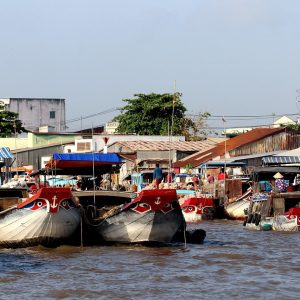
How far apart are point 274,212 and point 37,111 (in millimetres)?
48705

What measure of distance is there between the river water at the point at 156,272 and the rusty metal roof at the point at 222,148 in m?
21.9

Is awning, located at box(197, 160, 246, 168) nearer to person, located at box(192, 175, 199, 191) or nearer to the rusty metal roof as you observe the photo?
person, located at box(192, 175, 199, 191)

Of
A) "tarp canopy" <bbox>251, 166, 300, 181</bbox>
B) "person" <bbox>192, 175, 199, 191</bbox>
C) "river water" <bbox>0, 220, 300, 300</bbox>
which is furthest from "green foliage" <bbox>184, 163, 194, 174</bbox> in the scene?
"river water" <bbox>0, 220, 300, 300</bbox>

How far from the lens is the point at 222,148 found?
46594 mm

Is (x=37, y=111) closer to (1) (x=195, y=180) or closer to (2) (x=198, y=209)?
(1) (x=195, y=180)

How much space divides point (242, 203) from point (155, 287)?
17820 millimetres

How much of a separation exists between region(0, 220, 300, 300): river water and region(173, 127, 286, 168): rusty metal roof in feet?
71.7

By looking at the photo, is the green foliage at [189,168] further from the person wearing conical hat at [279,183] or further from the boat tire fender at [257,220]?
the boat tire fender at [257,220]

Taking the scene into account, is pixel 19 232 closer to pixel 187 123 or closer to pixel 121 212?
pixel 121 212

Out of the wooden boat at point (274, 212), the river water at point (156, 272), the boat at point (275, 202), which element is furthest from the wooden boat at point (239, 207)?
the river water at point (156, 272)

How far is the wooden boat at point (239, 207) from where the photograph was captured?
1294 inches

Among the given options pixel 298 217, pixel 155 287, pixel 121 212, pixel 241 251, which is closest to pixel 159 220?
pixel 121 212

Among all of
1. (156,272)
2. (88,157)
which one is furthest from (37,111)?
(156,272)

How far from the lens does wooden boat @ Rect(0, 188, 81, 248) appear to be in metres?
19.9
